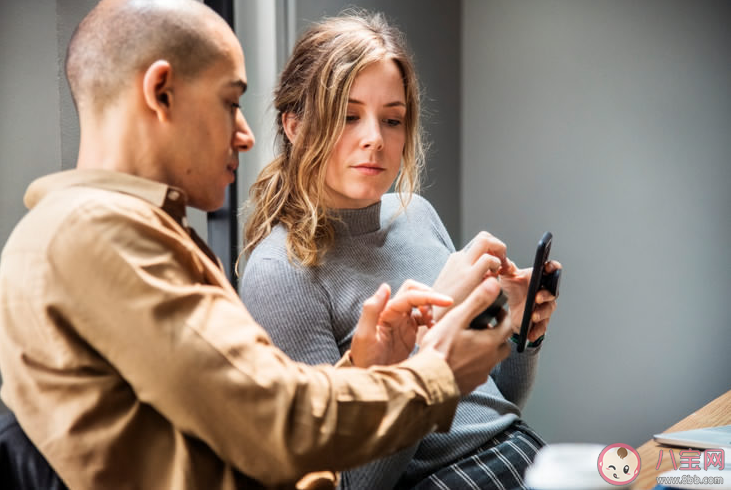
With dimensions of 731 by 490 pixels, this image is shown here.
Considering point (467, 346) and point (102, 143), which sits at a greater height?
point (102, 143)

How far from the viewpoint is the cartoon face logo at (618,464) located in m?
0.74

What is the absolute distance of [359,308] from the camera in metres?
1.40

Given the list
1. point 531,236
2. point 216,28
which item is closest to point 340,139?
point 216,28

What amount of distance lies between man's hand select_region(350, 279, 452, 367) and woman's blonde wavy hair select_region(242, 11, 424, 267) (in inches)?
11.1

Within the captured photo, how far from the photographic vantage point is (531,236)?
112 inches

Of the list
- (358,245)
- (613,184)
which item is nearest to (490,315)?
(358,245)

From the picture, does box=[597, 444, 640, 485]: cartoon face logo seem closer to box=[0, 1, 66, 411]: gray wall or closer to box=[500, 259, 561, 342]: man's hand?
box=[500, 259, 561, 342]: man's hand

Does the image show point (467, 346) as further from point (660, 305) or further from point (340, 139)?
point (660, 305)

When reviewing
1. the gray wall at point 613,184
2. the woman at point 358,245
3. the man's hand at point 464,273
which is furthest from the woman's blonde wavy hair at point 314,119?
the gray wall at point 613,184

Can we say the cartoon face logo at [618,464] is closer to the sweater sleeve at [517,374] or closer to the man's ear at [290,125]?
the sweater sleeve at [517,374]

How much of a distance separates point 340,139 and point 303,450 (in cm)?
85

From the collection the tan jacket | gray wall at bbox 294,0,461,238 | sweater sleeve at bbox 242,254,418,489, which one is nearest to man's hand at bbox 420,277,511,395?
the tan jacket

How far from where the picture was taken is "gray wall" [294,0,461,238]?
2.67m

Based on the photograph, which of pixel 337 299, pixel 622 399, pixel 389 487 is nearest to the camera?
pixel 389 487
